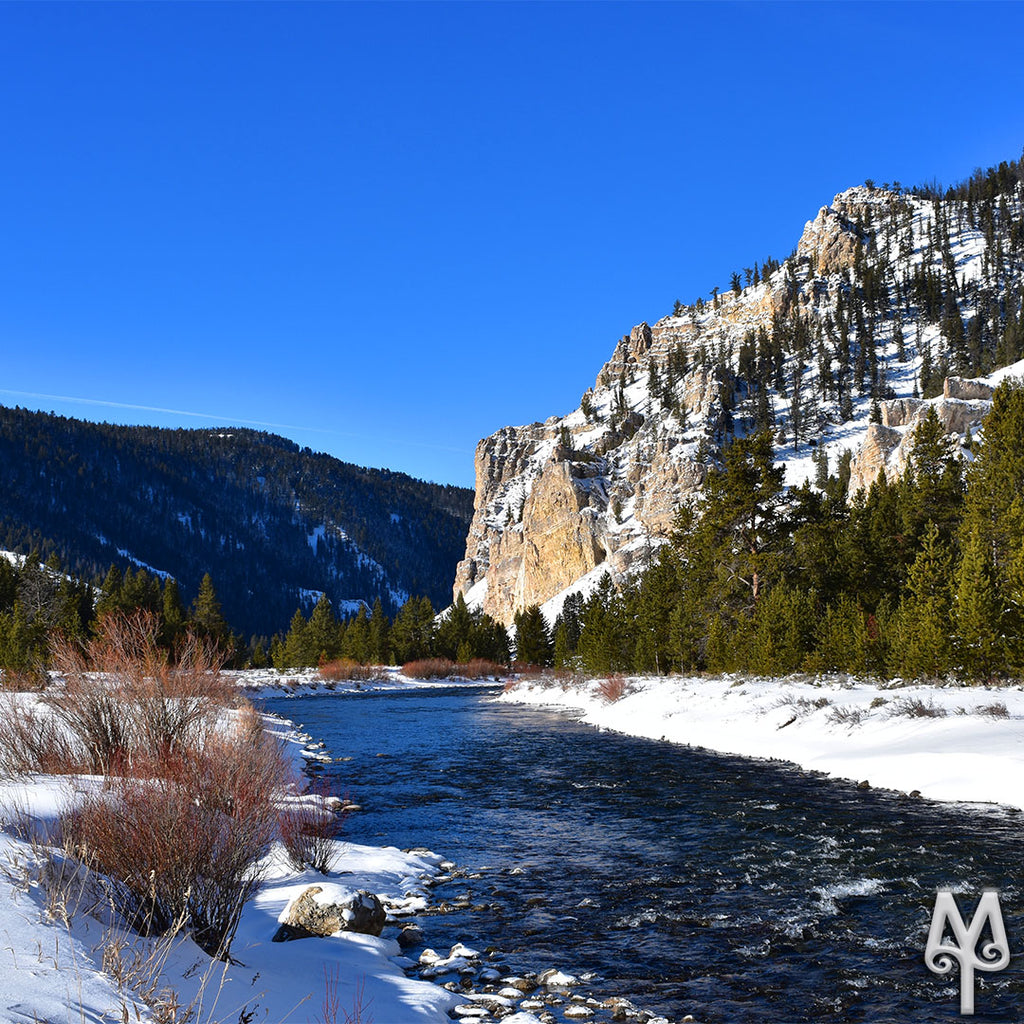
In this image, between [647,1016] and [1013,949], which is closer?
[647,1016]

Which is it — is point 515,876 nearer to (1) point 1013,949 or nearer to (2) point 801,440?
(1) point 1013,949

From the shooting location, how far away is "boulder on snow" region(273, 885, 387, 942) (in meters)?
9.98

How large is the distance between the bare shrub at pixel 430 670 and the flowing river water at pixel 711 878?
79.3 m

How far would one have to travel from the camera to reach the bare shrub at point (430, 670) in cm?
10456

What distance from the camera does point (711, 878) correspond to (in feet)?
44.4

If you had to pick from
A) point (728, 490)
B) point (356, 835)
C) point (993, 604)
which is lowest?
point (356, 835)

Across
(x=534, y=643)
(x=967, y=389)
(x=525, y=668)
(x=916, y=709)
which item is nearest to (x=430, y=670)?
(x=525, y=668)

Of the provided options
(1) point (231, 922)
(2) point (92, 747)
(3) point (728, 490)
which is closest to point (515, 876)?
(1) point (231, 922)

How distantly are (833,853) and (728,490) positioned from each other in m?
36.6

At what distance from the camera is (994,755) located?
60.8 ft

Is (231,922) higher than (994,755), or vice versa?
(231,922)

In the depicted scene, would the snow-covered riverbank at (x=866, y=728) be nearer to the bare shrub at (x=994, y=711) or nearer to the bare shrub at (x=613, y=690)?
the bare shrub at (x=994, y=711)

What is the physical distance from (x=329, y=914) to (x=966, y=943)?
29.0ft

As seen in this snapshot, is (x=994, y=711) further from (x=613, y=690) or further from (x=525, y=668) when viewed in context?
(x=525, y=668)
